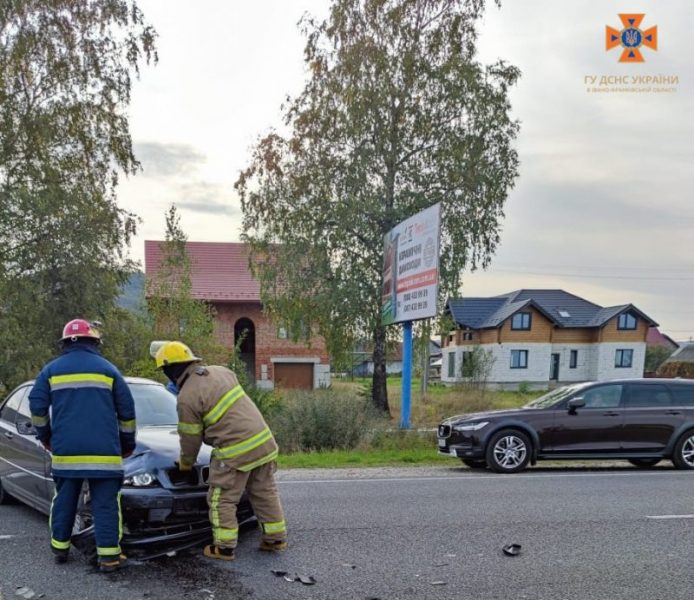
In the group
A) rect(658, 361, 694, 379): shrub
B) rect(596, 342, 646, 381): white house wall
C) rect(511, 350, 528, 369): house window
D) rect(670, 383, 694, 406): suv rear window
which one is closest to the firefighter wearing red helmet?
rect(670, 383, 694, 406): suv rear window

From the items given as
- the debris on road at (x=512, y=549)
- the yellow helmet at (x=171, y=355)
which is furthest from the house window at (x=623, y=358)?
the yellow helmet at (x=171, y=355)

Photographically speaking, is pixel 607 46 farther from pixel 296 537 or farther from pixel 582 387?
pixel 296 537

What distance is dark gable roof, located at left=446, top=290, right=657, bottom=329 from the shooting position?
44312 millimetres

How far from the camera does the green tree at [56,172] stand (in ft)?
53.8

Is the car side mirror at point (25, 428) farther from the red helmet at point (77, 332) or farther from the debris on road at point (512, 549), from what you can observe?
the debris on road at point (512, 549)

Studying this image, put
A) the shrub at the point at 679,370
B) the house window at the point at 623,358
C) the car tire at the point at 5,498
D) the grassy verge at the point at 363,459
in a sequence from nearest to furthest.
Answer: the car tire at the point at 5,498 → the grassy verge at the point at 363,459 → the shrub at the point at 679,370 → the house window at the point at 623,358

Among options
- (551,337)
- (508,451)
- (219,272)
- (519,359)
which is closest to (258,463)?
(508,451)

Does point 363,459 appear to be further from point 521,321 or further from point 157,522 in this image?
point 521,321

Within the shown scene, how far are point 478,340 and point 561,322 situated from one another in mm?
6364

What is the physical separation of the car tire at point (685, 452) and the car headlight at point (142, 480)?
8.61m

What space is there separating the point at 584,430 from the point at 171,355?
7351 millimetres

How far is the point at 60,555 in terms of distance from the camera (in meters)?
4.49

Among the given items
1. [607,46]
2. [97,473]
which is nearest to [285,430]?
[97,473]

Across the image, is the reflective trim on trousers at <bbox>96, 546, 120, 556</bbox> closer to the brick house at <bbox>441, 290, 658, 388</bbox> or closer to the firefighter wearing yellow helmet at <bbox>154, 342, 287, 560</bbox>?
the firefighter wearing yellow helmet at <bbox>154, 342, 287, 560</bbox>
